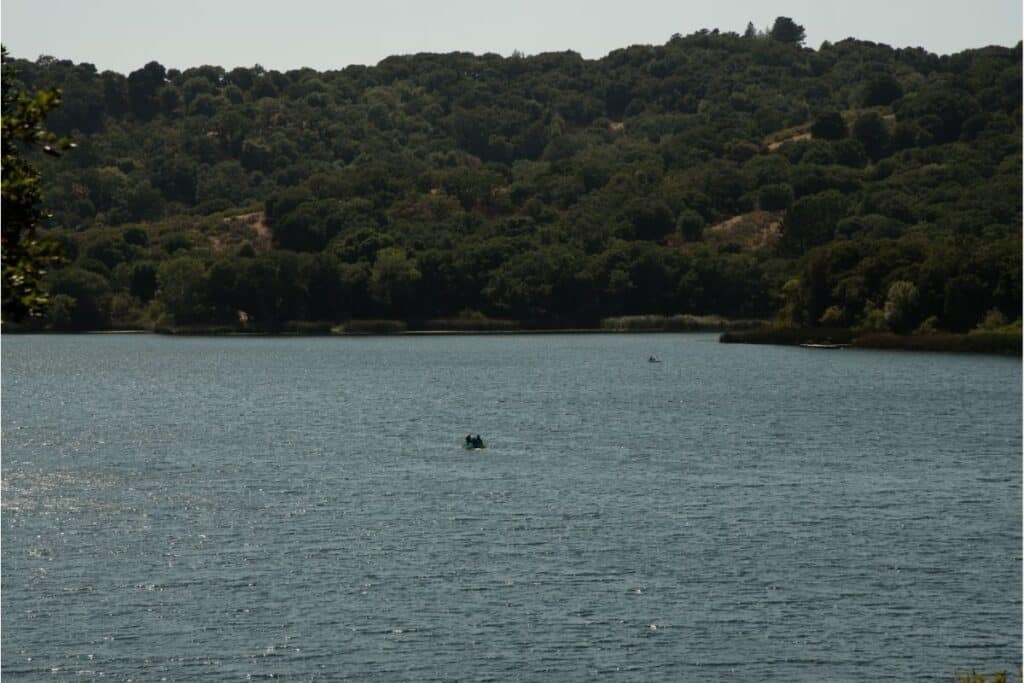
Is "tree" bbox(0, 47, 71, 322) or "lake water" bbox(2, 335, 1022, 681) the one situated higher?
"tree" bbox(0, 47, 71, 322)

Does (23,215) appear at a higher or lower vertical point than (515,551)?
higher

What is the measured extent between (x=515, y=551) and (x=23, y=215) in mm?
46864

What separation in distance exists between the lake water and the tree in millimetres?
26908

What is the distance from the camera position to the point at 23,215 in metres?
31.6

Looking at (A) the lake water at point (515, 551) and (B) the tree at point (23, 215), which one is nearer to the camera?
(B) the tree at point (23, 215)

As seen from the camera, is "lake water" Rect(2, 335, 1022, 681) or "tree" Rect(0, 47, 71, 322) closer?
"tree" Rect(0, 47, 71, 322)

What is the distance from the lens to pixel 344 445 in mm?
124062

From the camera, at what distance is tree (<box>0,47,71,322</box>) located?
99.0ft

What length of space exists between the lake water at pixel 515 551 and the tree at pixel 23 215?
88.3ft

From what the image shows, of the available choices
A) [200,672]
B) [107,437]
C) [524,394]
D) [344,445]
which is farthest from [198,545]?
[524,394]

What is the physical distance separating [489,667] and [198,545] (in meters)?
25.3

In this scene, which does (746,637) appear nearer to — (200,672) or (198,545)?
(200,672)

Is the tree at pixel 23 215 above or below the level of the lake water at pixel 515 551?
above

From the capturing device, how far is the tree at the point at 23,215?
30.2 meters
